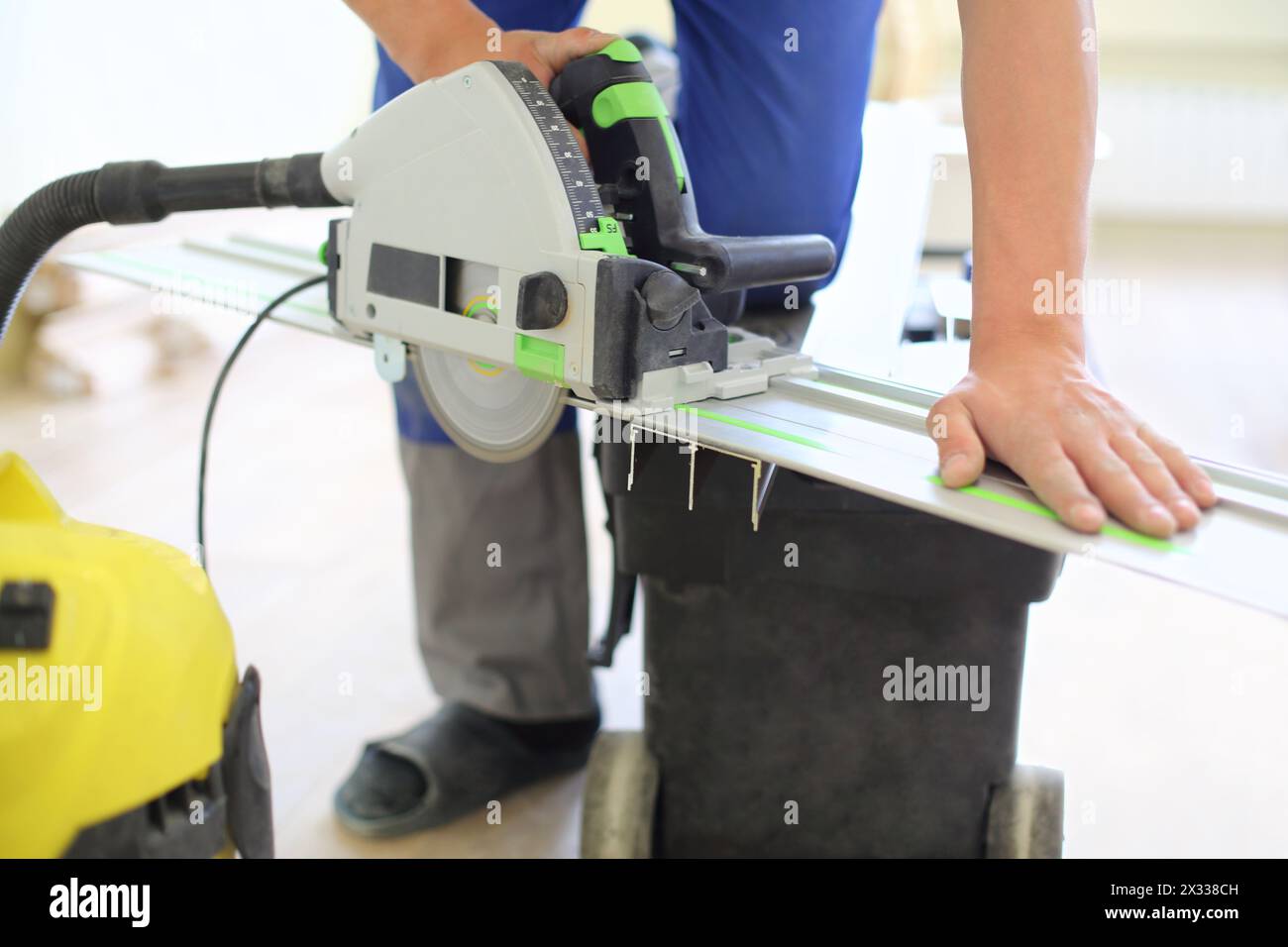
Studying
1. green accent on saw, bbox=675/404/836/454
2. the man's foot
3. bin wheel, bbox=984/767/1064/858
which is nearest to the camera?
green accent on saw, bbox=675/404/836/454

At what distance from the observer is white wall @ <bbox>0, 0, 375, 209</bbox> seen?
2.27 m

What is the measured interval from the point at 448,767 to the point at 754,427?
74 cm

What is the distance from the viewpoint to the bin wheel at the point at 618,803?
1077 millimetres

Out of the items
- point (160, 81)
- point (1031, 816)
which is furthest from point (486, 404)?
point (160, 81)

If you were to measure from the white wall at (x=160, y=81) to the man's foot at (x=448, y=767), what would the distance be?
1.26 metres

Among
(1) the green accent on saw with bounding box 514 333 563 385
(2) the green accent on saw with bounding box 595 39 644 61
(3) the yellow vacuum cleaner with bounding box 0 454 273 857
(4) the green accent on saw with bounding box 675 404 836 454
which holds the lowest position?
(3) the yellow vacuum cleaner with bounding box 0 454 273 857

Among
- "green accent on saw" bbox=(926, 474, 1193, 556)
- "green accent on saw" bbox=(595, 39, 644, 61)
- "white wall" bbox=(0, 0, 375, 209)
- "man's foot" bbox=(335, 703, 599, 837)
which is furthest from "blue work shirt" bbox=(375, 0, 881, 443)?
"white wall" bbox=(0, 0, 375, 209)

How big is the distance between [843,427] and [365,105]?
3358mm

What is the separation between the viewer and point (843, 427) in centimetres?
88

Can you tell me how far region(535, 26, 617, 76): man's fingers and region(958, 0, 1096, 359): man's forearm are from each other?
1.05ft

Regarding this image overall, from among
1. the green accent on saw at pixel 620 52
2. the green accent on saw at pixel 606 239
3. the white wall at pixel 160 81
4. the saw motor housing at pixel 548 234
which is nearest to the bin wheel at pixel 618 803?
the saw motor housing at pixel 548 234

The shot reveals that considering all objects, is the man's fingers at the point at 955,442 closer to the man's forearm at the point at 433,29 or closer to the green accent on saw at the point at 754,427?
the green accent on saw at the point at 754,427

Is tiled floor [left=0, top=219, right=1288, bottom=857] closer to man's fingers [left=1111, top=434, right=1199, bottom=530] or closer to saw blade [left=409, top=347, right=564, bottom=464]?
saw blade [left=409, top=347, right=564, bottom=464]

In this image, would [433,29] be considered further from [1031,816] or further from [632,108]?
[1031,816]
